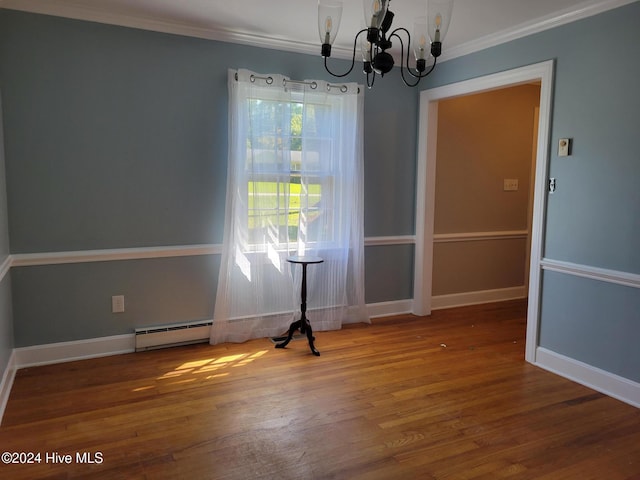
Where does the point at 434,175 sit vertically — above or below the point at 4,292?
above

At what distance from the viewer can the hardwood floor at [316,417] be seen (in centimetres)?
215

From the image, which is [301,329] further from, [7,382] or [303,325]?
[7,382]

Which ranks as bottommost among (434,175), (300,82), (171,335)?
(171,335)

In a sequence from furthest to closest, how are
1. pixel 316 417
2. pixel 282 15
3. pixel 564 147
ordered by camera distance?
pixel 282 15 → pixel 564 147 → pixel 316 417

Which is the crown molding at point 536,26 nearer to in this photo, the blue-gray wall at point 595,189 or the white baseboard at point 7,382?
the blue-gray wall at point 595,189

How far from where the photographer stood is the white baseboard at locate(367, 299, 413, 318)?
4516 millimetres

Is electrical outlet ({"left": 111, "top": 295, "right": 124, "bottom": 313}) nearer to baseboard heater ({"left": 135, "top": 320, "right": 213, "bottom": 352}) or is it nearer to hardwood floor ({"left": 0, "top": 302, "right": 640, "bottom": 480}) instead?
baseboard heater ({"left": 135, "top": 320, "right": 213, "bottom": 352})

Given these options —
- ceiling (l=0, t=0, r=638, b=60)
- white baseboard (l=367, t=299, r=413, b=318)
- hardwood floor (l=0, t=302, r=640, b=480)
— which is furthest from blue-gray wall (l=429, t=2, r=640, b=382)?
white baseboard (l=367, t=299, r=413, b=318)

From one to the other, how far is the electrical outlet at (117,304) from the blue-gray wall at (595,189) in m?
3.03

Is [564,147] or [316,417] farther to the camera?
[564,147]

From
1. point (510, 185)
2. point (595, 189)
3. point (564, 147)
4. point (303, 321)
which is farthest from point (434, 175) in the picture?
point (303, 321)

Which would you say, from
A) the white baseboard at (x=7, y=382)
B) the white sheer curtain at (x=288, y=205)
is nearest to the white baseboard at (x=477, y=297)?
the white sheer curtain at (x=288, y=205)

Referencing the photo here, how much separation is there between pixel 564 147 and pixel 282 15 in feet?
6.84

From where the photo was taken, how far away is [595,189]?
2.96 meters
